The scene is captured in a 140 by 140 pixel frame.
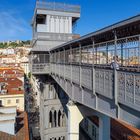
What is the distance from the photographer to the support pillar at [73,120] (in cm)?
821

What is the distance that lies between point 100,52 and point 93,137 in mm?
11845

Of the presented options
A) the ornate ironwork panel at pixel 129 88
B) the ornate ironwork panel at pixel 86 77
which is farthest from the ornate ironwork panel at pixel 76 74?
the ornate ironwork panel at pixel 129 88

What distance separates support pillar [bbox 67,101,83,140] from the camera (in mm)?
8213

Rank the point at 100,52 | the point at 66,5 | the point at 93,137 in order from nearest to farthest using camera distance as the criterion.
→ the point at 100,52 → the point at 93,137 → the point at 66,5

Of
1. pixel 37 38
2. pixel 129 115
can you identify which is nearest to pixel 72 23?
pixel 37 38

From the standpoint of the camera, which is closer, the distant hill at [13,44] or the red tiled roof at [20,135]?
the red tiled roof at [20,135]

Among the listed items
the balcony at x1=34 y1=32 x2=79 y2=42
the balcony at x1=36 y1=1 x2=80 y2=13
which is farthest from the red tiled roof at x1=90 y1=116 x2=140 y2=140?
the balcony at x1=36 y1=1 x2=80 y2=13

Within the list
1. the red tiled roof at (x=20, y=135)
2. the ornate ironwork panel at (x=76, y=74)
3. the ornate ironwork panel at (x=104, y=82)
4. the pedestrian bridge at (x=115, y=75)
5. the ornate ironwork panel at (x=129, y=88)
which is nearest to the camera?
the ornate ironwork panel at (x=129, y=88)

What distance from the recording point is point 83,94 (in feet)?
23.9

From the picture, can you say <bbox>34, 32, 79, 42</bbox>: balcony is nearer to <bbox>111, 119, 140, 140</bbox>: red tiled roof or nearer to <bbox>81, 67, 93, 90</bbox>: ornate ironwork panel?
<bbox>111, 119, 140, 140</bbox>: red tiled roof

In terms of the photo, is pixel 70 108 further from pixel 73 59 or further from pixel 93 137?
pixel 93 137

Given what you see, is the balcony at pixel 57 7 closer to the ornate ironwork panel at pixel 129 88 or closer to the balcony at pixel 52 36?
the balcony at pixel 52 36

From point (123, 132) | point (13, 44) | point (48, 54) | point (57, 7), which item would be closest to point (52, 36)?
point (48, 54)

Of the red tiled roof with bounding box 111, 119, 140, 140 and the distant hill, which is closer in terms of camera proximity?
the red tiled roof with bounding box 111, 119, 140, 140
